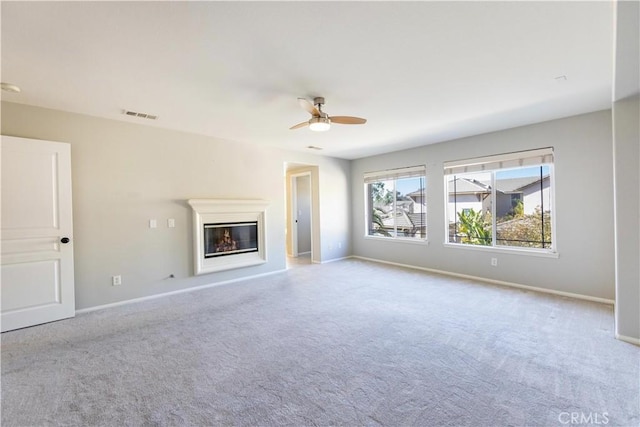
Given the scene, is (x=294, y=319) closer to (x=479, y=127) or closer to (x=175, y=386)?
(x=175, y=386)

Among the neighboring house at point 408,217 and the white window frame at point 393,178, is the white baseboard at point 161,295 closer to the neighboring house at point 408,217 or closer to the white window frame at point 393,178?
the white window frame at point 393,178

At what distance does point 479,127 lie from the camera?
171 inches

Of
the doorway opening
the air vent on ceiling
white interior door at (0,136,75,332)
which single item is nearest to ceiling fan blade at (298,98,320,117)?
the air vent on ceiling

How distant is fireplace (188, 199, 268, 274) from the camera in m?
4.46

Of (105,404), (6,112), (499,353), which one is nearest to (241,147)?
(6,112)

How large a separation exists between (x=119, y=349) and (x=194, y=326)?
685mm

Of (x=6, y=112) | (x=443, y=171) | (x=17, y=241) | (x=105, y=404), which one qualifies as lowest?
(x=105, y=404)

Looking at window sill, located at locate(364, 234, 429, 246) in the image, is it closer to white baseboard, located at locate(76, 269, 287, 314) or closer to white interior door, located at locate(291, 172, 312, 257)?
white interior door, located at locate(291, 172, 312, 257)

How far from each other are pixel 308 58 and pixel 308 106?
0.52 m

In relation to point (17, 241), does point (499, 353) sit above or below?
below

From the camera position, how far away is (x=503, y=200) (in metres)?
4.59

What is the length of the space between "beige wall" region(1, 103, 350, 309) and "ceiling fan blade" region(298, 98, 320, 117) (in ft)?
8.15

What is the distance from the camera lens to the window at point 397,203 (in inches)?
226

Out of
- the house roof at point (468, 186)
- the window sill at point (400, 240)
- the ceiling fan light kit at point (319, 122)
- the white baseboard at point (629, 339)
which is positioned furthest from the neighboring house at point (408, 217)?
the ceiling fan light kit at point (319, 122)
